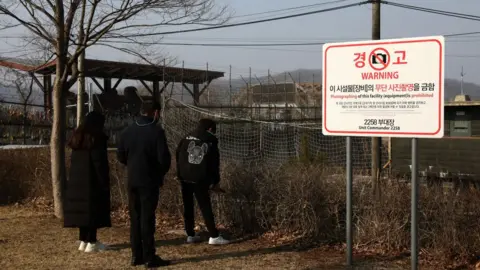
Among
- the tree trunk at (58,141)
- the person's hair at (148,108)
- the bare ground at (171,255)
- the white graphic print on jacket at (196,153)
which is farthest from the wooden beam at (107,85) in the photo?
the person's hair at (148,108)

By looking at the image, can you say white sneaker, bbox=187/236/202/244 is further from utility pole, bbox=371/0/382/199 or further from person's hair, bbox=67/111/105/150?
utility pole, bbox=371/0/382/199

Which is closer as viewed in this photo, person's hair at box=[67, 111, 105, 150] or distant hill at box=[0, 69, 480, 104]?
person's hair at box=[67, 111, 105, 150]

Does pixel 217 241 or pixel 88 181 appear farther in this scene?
pixel 217 241

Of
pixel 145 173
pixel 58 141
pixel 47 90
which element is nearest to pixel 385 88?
pixel 145 173

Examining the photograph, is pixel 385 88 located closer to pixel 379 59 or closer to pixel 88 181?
pixel 379 59

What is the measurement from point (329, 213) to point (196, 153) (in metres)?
1.82

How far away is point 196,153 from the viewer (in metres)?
6.81

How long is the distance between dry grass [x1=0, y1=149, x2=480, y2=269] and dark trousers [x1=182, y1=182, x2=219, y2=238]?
0.42 meters

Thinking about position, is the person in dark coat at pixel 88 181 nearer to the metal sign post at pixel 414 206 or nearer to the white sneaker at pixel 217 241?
the white sneaker at pixel 217 241

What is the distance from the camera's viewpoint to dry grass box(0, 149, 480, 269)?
19.3 feet

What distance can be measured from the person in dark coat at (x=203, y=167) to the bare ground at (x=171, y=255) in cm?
32

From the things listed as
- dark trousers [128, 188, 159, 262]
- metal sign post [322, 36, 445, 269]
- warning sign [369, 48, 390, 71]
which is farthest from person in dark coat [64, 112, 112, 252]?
warning sign [369, 48, 390, 71]

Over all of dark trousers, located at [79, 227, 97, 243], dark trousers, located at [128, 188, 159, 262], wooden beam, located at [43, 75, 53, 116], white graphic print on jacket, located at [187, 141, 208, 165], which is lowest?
dark trousers, located at [79, 227, 97, 243]

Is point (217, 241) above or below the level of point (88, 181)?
below
